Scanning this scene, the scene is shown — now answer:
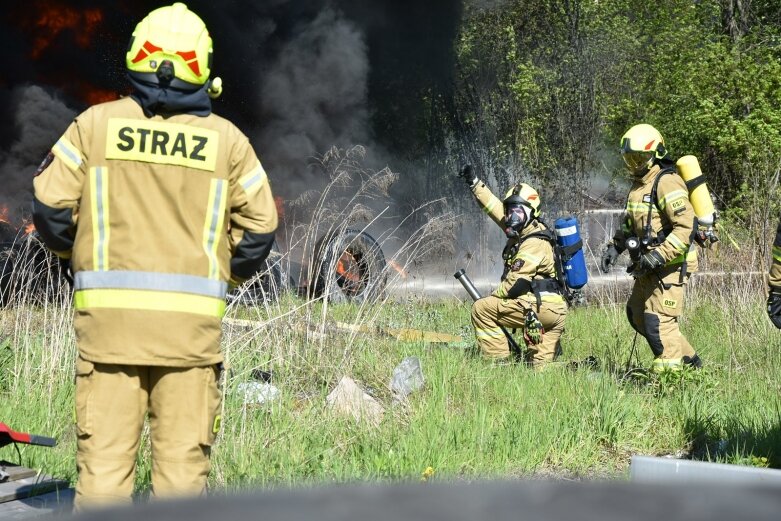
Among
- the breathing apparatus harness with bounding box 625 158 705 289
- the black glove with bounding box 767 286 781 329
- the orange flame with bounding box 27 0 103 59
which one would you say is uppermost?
the orange flame with bounding box 27 0 103 59

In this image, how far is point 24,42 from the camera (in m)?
12.2

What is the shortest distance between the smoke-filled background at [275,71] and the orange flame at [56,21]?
0.04 ft

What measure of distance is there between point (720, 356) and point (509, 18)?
25.6 feet

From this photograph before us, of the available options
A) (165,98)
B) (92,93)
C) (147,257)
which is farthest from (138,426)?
(92,93)

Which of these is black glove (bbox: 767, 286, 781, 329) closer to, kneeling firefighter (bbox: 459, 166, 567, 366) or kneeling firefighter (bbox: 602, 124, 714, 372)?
kneeling firefighter (bbox: 602, 124, 714, 372)

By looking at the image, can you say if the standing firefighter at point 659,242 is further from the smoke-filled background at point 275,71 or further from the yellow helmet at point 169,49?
the smoke-filled background at point 275,71

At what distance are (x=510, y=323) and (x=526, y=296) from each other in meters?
0.25

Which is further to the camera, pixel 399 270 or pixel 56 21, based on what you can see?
pixel 56 21

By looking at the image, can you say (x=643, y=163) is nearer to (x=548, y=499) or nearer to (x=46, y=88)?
(x=548, y=499)

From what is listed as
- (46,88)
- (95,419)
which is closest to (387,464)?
(95,419)

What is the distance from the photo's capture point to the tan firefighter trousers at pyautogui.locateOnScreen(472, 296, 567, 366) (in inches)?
293

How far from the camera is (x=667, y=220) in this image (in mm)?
6801

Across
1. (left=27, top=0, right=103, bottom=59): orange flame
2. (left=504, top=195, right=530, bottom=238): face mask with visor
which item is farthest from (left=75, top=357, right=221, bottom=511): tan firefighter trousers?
(left=27, top=0, right=103, bottom=59): orange flame

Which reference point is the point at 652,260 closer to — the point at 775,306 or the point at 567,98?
the point at 775,306
